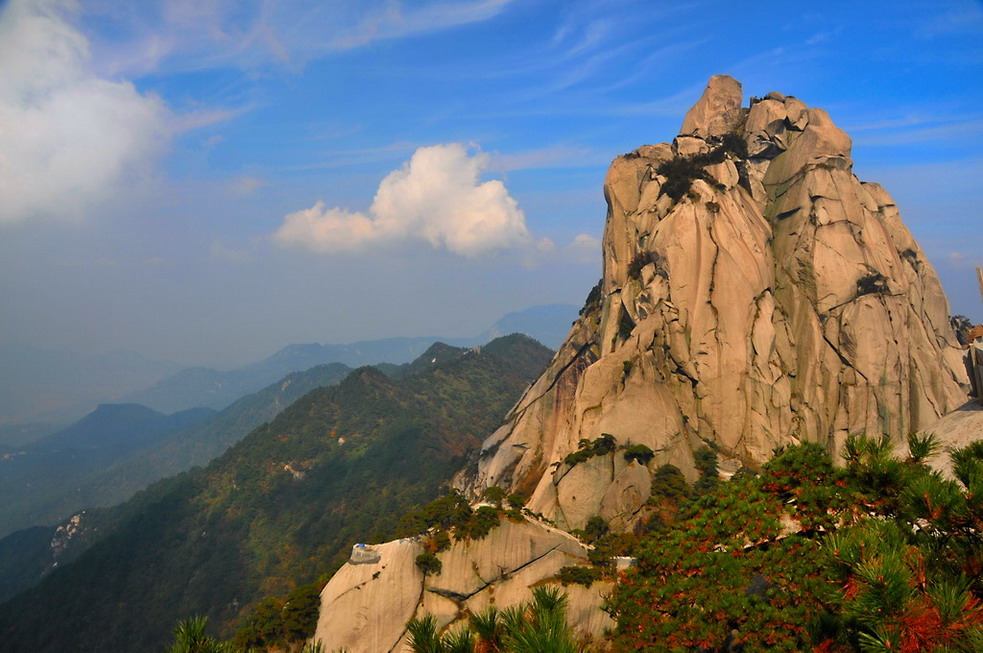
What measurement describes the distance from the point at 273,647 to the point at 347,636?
4503 mm

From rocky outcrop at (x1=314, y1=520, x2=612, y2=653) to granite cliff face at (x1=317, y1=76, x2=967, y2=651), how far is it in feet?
31.7

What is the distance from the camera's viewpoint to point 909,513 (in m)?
10.5

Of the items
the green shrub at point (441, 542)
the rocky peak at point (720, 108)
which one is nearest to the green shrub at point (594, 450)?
the green shrub at point (441, 542)

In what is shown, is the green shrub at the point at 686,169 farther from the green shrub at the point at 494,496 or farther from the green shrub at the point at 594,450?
the green shrub at the point at 494,496

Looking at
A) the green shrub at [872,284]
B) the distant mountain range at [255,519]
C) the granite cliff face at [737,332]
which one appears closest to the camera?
the granite cliff face at [737,332]

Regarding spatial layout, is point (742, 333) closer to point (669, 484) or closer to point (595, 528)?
point (669, 484)

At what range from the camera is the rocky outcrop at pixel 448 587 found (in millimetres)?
35969

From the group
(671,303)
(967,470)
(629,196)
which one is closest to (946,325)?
(671,303)

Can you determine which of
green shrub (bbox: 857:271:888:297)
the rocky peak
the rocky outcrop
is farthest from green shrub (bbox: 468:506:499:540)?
the rocky peak

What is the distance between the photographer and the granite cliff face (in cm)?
5272

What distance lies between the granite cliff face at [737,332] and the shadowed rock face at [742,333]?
0.47 feet

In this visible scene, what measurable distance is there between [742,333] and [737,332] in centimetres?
56

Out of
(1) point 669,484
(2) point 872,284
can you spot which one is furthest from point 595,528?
(2) point 872,284

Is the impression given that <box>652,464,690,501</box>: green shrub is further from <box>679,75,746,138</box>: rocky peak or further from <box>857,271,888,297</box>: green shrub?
<box>679,75,746,138</box>: rocky peak
